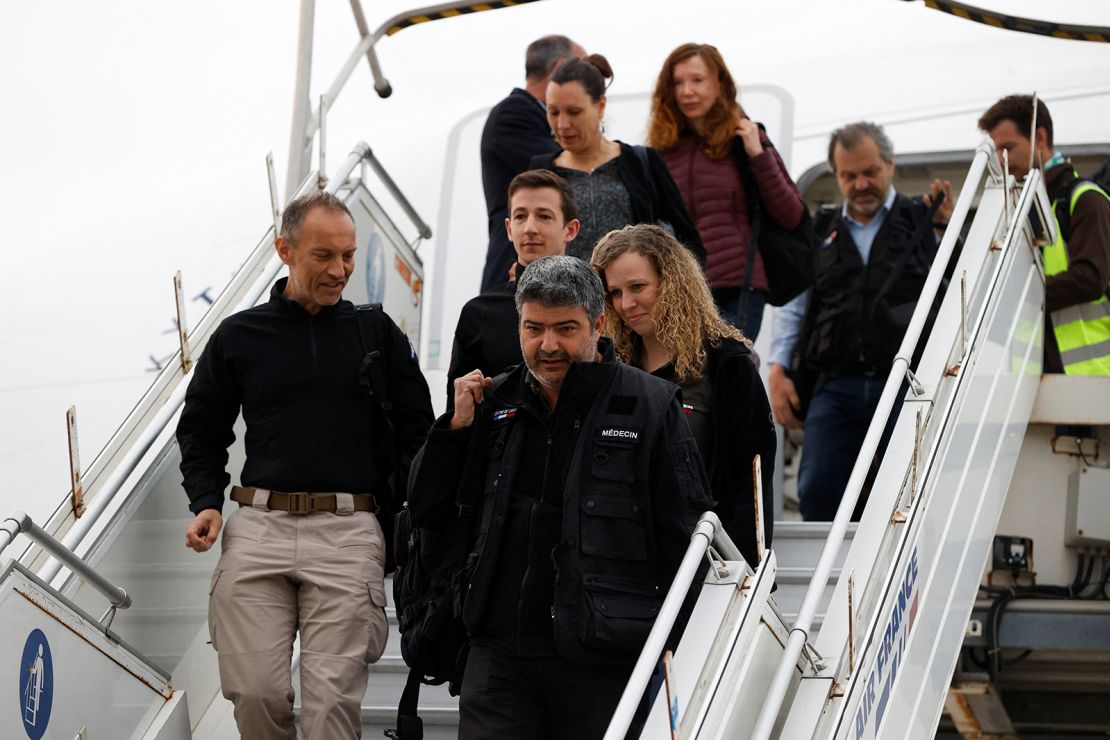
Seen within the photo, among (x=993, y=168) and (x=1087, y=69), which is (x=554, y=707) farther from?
(x=1087, y=69)

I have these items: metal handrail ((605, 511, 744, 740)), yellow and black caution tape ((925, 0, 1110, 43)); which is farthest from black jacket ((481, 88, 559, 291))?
yellow and black caution tape ((925, 0, 1110, 43))

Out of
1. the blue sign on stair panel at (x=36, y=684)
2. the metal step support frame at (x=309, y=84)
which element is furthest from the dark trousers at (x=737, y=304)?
the blue sign on stair panel at (x=36, y=684)

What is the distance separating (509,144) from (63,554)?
92.6 inches

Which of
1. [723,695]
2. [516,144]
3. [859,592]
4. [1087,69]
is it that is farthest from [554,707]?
[1087,69]

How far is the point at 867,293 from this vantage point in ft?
19.1

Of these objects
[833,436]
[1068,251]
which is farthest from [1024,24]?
[833,436]

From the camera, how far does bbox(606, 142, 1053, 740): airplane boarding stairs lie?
324 centimetres

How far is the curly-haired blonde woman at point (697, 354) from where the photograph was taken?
4.09 meters

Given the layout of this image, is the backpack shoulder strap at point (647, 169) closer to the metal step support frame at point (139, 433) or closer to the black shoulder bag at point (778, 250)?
the black shoulder bag at point (778, 250)

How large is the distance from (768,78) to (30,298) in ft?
14.7

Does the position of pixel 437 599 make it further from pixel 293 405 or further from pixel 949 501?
pixel 949 501

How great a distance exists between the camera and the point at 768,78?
8.84m

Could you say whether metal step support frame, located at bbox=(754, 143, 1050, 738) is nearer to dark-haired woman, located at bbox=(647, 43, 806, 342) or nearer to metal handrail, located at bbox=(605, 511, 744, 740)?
metal handrail, located at bbox=(605, 511, 744, 740)

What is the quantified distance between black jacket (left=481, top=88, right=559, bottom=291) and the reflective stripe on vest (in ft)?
6.56
